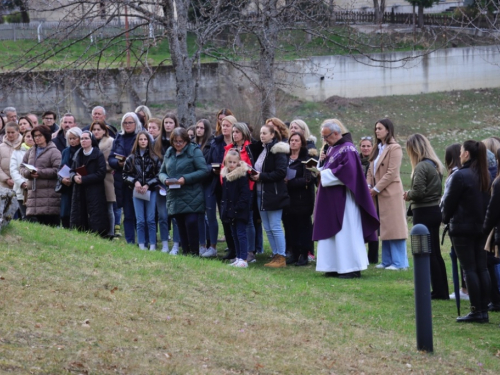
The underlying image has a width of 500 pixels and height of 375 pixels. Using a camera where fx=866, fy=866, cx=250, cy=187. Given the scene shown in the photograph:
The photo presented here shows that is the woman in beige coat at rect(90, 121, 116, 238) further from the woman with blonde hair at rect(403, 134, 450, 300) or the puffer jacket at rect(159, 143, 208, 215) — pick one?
the woman with blonde hair at rect(403, 134, 450, 300)

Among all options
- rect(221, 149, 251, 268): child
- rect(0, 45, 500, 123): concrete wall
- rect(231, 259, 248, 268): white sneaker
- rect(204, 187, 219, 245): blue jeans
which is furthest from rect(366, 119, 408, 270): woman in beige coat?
rect(0, 45, 500, 123): concrete wall

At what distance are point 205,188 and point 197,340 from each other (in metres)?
6.79

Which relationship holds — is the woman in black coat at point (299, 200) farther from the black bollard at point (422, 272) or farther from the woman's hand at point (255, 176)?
the black bollard at point (422, 272)

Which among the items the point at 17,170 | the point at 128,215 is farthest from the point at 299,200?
the point at 17,170

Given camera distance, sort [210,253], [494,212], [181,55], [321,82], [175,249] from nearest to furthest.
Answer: [494,212], [175,249], [210,253], [181,55], [321,82]

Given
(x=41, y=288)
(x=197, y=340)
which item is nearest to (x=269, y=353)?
(x=197, y=340)

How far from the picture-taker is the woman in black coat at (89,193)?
13796 mm

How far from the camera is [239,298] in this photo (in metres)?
9.65

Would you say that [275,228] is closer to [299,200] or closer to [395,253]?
[299,200]

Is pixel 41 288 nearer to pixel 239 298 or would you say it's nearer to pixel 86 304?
pixel 86 304

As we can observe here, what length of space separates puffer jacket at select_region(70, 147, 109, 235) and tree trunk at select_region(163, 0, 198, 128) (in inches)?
171

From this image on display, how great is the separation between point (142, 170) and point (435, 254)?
16.7 ft

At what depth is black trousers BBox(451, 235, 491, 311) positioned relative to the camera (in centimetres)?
982

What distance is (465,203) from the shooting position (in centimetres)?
987
